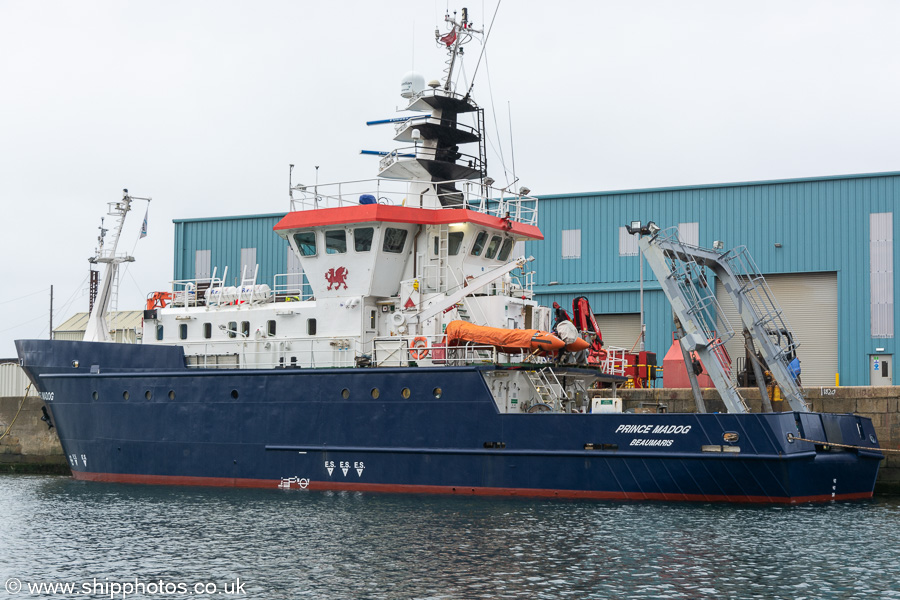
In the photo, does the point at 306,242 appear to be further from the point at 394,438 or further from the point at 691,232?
the point at 691,232

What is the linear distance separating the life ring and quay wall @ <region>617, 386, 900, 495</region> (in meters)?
4.42

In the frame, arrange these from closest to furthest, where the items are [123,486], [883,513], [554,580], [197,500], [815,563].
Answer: [554,580]
[815,563]
[883,513]
[197,500]
[123,486]

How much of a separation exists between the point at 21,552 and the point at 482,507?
6548 mm

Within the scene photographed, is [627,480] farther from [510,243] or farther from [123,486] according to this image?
[123,486]

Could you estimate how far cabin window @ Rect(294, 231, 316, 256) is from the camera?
1919cm

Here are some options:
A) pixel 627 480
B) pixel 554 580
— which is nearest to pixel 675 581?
pixel 554 580

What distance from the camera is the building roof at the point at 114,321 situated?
38.3 m

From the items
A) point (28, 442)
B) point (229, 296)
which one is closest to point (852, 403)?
point (229, 296)

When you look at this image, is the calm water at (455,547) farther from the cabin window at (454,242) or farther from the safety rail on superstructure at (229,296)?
the cabin window at (454,242)

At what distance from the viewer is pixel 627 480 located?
1598 centimetres

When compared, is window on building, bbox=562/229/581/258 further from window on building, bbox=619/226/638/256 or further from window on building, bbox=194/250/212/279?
window on building, bbox=194/250/212/279

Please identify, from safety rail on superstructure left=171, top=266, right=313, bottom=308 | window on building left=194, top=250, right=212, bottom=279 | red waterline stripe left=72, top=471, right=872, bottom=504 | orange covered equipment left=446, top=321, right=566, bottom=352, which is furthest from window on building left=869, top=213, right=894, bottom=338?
window on building left=194, top=250, right=212, bottom=279

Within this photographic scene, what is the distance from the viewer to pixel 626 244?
2778 centimetres

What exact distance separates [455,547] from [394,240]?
7.50m
